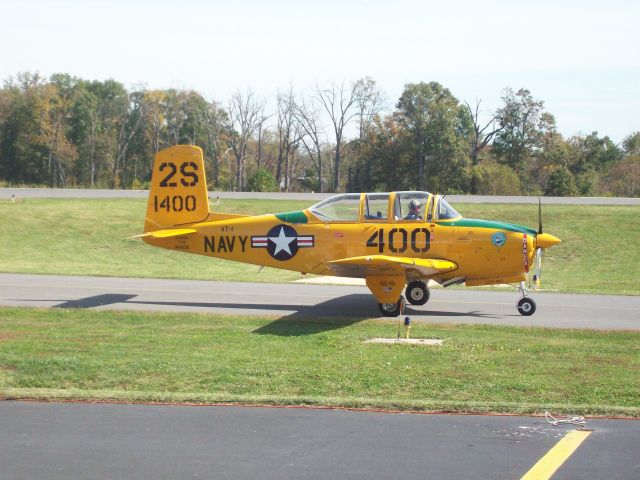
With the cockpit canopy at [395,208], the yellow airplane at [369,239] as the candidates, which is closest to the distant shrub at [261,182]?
the yellow airplane at [369,239]

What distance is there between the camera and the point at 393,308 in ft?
58.6

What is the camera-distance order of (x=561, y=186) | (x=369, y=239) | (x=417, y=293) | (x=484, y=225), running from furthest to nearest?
(x=561, y=186) → (x=417, y=293) → (x=369, y=239) → (x=484, y=225)

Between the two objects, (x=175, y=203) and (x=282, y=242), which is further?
(x=175, y=203)

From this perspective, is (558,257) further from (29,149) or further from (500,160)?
(29,149)

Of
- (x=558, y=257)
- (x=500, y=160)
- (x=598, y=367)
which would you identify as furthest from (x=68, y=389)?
(x=500, y=160)

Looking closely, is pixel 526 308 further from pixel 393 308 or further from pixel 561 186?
pixel 561 186

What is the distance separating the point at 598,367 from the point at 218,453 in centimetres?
655

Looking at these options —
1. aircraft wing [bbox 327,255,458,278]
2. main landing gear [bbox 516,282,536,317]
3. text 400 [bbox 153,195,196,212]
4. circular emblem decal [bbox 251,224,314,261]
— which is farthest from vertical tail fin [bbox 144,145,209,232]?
main landing gear [bbox 516,282,536,317]

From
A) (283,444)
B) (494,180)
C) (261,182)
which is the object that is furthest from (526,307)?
(494,180)

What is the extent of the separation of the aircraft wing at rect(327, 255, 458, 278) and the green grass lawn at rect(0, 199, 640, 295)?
317 inches

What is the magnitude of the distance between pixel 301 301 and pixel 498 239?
5.20m

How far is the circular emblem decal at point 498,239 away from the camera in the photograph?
716 inches

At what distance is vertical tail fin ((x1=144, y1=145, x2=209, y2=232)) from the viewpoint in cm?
2028

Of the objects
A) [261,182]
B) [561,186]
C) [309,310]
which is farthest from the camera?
[561,186]
